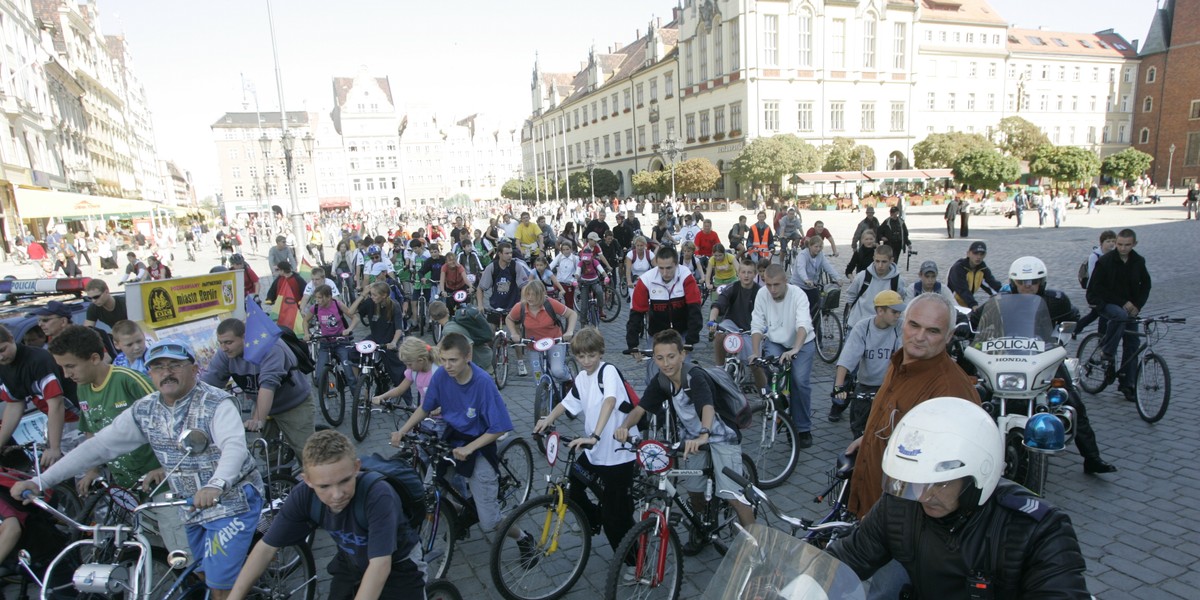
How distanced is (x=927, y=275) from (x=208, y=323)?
8.17 m

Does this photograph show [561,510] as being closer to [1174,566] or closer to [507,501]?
[507,501]

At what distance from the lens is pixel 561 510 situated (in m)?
Result: 3.87

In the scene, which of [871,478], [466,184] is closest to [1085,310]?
[871,478]

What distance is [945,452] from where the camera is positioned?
70.7 inches

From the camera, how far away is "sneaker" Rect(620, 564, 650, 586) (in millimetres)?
3477

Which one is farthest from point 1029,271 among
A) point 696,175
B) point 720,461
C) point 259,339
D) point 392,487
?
point 696,175

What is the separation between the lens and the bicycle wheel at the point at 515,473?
4.89m

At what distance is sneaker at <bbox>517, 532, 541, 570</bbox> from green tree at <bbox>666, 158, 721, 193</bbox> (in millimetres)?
48270

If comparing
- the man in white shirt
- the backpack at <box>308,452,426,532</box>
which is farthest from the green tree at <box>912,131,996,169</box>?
the backpack at <box>308,452,426,532</box>

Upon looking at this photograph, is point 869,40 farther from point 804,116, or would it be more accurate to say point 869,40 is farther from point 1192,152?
point 1192,152

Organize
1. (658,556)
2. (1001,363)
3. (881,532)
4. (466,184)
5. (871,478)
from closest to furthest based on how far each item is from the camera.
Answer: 1. (881,532)
2. (871,478)
3. (658,556)
4. (1001,363)
5. (466,184)

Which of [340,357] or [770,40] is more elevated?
[770,40]

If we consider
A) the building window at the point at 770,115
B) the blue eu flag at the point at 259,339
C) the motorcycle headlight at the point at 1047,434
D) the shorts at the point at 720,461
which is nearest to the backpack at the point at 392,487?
the shorts at the point at 720,461

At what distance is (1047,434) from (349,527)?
3.11 meters
